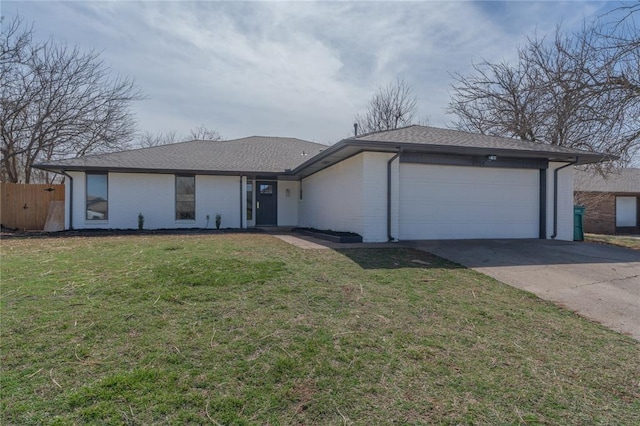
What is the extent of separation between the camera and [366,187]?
987 centimetres

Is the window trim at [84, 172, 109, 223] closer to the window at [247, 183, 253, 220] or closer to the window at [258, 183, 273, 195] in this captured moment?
the window at [247, 183, 253, 220]

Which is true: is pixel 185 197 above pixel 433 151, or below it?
below

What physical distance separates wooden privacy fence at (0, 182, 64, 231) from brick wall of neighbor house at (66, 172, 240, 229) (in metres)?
3.25

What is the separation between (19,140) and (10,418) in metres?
20.6

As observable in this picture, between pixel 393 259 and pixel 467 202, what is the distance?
15.2 feet

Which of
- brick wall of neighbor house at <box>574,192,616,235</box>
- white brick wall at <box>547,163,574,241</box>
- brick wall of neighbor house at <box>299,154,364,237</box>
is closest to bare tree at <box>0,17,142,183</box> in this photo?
brick wall of neighbor house at <box>299,154,364,237</box>

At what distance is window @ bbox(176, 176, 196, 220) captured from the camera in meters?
14.7

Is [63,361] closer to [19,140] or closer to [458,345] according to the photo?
[458,345]

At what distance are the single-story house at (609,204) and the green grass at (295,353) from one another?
21838 millimetres

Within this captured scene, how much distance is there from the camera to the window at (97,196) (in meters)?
13.9

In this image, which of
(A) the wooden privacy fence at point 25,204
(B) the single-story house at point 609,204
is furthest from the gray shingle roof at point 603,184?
(A) the wooden privacy fence at point 25,204

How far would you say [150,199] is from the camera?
14.4m

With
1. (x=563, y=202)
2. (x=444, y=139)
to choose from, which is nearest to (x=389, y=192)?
(x=444, y=139)

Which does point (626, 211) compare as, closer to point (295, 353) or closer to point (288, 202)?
point (288, 202)
